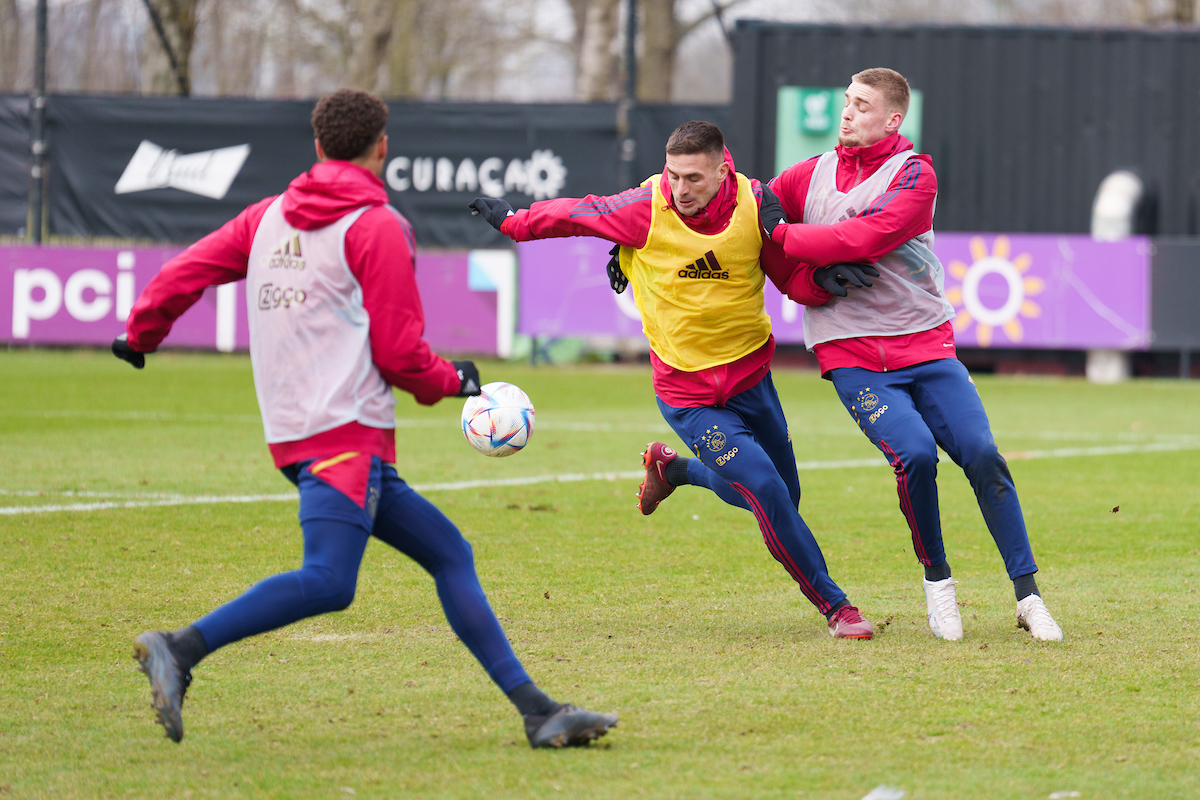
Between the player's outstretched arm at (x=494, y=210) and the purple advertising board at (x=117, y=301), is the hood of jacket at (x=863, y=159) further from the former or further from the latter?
the purple advertising board at (x=117, y=301)

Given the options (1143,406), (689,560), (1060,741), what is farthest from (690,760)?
(1143,406)

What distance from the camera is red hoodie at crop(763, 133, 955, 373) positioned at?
557 cm

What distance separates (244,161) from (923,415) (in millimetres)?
16918

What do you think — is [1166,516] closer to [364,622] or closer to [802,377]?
[364,622]

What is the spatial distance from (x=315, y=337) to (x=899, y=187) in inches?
99.3

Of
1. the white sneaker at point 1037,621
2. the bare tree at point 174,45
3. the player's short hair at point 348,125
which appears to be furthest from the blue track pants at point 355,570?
the bare tree at point 174,45

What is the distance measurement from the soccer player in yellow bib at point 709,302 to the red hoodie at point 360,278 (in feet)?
4.58

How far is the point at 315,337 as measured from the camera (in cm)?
418

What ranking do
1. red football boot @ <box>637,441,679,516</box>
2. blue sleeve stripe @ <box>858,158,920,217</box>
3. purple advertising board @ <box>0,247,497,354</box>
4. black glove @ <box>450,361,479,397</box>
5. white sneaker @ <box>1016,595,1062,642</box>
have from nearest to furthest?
black glove @ <box>450,361,479,397</box>
white sneaker @ <box>1016,595,1062,642</box>
blue sleeve stripe @ <box>858,158,920,217</box>
red football boot @ <box>637,441,679,516</box>
purple advertising board @ <box>0,247,497,354</box>

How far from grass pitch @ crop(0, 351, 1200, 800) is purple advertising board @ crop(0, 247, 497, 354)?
350 inches

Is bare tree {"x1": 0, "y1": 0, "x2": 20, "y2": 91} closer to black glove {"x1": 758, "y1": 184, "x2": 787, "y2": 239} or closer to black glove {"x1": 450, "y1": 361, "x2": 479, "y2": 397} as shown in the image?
black glove {"x1": 758, "y1": 184, "x2": 787, "y2": 239}

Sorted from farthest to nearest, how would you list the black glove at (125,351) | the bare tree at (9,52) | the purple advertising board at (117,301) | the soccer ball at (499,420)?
1. the bare tree at (9,52)
2. the purple advertising board at (117,301)
3. the soccer ball at (499,420)
4. the black glove at (125,351)

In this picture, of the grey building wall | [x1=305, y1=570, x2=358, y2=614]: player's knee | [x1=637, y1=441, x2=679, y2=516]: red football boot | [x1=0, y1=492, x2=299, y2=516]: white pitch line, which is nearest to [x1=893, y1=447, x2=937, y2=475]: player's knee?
[x1=637, y1=441, x2=679, y2=516]: red football boot

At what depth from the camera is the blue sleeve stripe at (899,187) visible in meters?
5.66
